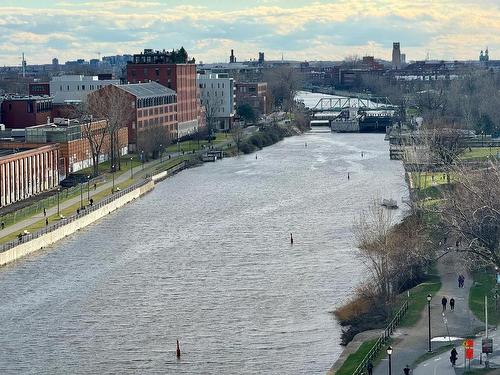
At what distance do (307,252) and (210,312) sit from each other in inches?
379

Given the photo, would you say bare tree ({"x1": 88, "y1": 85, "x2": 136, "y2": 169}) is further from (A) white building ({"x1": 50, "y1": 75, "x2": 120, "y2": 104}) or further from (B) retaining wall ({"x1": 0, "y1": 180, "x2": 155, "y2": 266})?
(A) white building ({"x1": 50, "y1": 75, "x2": 120, "y2": 104})

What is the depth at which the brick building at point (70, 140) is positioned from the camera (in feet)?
216

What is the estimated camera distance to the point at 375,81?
17675 centimetres

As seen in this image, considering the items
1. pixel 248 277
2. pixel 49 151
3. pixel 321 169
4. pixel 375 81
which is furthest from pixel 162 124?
pixel 375 81

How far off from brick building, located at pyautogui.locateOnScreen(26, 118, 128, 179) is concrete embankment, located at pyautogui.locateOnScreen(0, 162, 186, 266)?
14.0ft

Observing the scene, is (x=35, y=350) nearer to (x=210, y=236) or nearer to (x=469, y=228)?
(x=469, y=228)

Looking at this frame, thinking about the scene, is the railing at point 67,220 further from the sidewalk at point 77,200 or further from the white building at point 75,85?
the white building at point 75,85

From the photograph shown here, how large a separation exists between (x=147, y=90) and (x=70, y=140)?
20602 mm

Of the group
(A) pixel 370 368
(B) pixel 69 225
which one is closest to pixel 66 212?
(B) pixel 69 225

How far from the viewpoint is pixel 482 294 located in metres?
33.8

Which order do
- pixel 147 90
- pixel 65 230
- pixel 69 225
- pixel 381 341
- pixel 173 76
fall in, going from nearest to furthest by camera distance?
1. pixel 381 341
2. pixel 65 230
3. pixel 69 225
4. pixel 147 90
5. pixel 173 76

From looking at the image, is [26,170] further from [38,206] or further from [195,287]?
[195,287]

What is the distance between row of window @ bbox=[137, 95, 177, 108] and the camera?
273 feet

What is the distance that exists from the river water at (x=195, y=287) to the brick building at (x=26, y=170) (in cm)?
470
